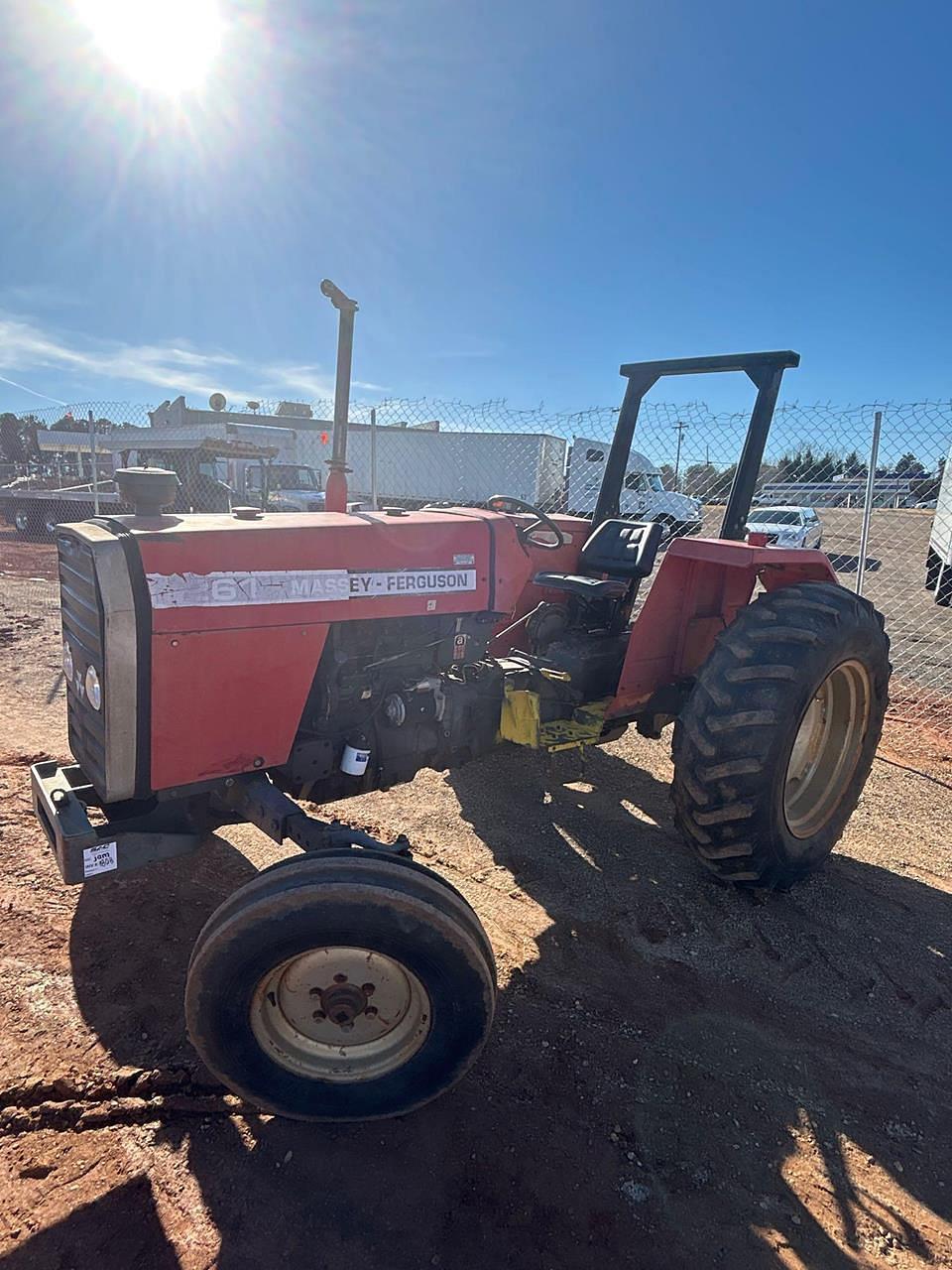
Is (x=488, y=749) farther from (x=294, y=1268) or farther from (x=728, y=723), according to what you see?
(x=294, y=1268)

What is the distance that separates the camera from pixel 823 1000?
8.52 feet

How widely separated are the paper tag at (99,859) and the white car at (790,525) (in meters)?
12.2

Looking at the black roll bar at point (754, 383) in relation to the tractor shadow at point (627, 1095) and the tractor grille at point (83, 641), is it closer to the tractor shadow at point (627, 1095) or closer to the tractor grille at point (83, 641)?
the tractor shadow at point (627, 1095)

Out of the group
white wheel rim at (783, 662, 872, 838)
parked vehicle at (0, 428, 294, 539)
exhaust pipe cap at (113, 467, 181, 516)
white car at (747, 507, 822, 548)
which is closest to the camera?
exhaust pipe cap at (113, 467, 181, 516)

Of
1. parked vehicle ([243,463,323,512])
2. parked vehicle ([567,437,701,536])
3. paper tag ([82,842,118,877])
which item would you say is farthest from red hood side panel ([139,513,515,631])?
parked vehicle ([243,463,323,512])

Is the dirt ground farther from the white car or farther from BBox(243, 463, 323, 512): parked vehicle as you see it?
BBox(243, 463, 323, 512): parked vehicle

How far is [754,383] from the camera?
3494 millimetres

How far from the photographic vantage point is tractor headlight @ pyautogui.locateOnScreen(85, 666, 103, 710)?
221 centimetres

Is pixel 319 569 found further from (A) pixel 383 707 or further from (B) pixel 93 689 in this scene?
(B) pixel 93 689

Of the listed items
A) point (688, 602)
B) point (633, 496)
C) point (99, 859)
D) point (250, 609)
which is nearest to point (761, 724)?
point (688, 602)

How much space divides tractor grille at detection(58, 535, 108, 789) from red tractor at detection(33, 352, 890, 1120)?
0.05 feet

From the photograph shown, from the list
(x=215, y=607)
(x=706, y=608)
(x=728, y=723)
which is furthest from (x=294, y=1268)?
(x=706, y=608)

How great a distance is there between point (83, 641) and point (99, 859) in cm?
66

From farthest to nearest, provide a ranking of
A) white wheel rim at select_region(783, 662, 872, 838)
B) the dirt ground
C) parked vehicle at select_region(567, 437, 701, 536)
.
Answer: parked vehicle at select_region(567, 437, 701, 536) → white wheel rim at select_region(783, 662, 872, 838) → the dirt ground
